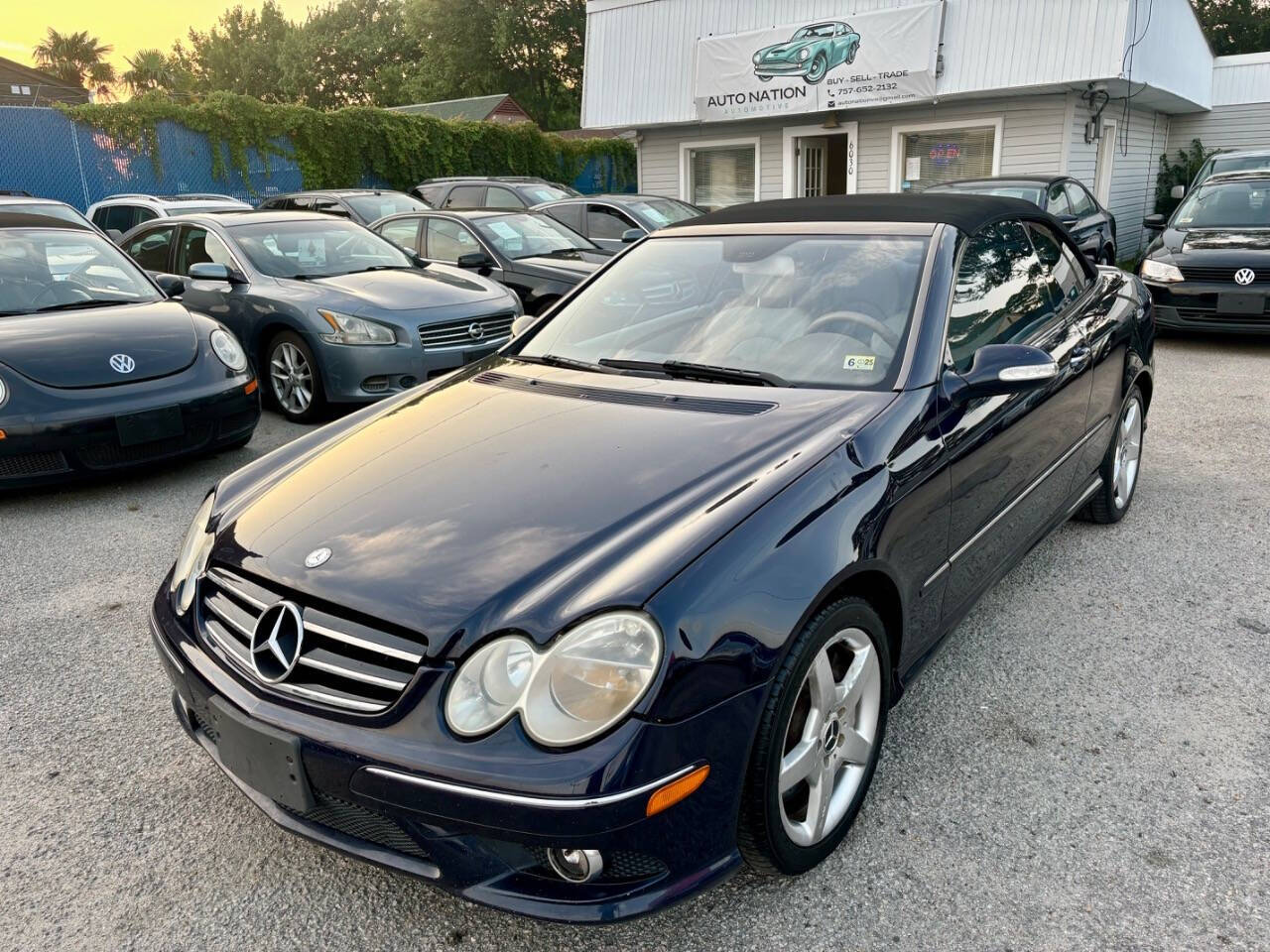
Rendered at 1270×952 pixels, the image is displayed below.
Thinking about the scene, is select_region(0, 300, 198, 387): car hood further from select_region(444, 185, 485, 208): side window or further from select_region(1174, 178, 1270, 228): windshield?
select_region(1174, 178, 1270, 228): windshield

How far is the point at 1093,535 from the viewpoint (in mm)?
4355

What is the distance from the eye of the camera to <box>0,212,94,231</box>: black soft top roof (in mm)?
6164

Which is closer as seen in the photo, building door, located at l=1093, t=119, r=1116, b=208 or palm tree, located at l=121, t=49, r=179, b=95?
building door, located at l=1093, t=119, r=1116, b=208

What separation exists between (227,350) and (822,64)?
41.0 ft

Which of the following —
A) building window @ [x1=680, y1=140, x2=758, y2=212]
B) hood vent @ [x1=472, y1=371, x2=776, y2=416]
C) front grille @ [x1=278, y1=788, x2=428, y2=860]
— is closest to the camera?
front grille @ [x1=278, y1=788, x2=428, y2=860]

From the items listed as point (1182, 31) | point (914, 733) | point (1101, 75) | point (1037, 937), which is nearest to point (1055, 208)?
point (1101, 75)

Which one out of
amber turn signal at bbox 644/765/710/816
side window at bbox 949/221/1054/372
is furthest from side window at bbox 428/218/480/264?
amber turn signal at bbox 644/765/710/816

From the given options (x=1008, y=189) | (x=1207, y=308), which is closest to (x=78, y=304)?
(x=1207, y=308)

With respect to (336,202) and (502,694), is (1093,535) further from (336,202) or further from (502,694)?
(336,202)

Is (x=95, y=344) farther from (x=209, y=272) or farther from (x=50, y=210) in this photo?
(x=50, y=210)

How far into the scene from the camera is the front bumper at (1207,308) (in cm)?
818

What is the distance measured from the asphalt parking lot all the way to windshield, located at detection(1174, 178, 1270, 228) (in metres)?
6.68

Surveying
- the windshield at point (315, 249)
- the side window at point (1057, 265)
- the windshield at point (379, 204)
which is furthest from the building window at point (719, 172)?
the side window at point (1057, 265)

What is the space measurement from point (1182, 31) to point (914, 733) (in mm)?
17291
